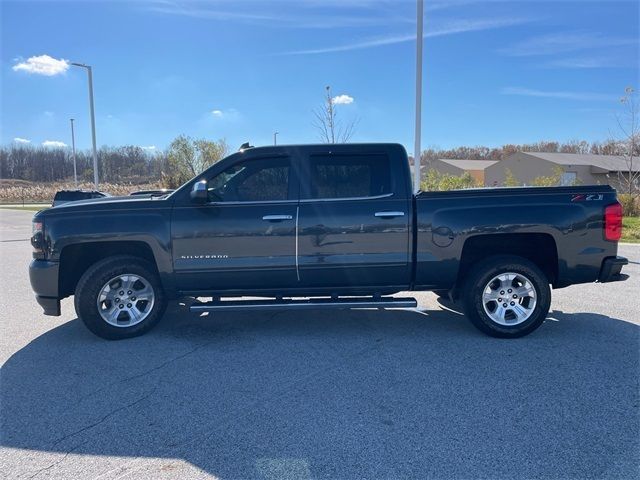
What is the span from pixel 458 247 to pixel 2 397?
4.29 m

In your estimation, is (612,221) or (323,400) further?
(612,221)

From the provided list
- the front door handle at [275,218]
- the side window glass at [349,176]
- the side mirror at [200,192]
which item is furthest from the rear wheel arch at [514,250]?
the side mirror at [200,192]

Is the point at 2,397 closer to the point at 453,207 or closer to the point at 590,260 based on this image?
the point at 453,207

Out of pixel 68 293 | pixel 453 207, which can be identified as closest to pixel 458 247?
pixel 453 207

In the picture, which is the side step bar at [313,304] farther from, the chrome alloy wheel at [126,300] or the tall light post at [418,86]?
the tall light post at [418,86]

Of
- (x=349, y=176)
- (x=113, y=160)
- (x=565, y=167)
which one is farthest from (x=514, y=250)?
(x=113, y=160)

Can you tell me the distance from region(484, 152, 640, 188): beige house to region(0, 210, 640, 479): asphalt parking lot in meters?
37.8

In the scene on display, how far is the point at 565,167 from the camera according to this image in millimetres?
43562

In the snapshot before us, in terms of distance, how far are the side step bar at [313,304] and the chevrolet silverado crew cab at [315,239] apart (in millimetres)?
18

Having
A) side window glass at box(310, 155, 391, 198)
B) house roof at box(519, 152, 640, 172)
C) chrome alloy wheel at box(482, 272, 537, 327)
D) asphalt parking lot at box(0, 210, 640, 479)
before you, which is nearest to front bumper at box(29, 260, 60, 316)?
asphalt parking lot at box(0, 210, 640, 479)

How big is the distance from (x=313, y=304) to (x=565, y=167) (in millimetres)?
45166

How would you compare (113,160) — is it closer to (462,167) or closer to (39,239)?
(462,167)

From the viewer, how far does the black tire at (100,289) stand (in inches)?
195

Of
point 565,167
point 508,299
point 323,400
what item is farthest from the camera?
point 565,167
